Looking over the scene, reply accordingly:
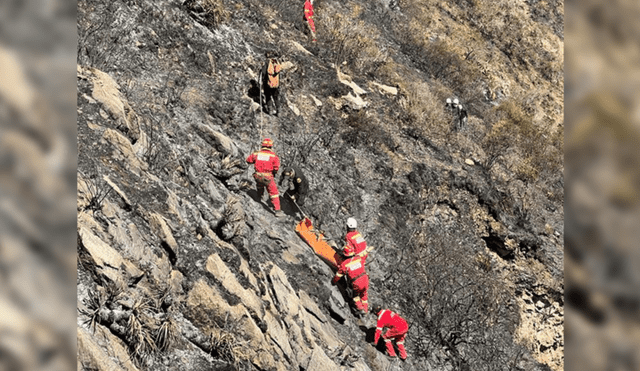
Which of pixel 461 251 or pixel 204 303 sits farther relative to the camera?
pixel 461 251

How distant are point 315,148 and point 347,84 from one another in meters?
2.31

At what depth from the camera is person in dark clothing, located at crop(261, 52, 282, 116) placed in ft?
31.4

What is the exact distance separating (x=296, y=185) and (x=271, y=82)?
2105 mm

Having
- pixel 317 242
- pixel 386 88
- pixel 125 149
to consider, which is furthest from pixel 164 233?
pixel 386 88

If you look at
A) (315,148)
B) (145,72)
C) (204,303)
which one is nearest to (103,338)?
(204,303)

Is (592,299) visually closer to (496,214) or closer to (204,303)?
(204,303)

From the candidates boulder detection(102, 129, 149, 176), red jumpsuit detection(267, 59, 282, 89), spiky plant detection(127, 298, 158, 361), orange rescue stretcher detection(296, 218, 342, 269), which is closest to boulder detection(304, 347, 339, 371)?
orange rescue stretcher detection(296, 218, 342, 269)

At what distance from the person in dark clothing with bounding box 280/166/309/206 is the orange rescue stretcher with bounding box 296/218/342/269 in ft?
1.76

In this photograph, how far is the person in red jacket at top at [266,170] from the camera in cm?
788

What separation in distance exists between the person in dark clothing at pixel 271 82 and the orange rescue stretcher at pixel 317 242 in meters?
2.65

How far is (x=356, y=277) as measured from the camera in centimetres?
717

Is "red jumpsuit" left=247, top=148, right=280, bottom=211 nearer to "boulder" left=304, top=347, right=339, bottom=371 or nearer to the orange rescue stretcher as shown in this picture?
the orange rescue stretcher

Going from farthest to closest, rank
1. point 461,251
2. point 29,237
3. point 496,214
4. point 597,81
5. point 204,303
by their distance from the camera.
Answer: point 496,214, point 461,251, point 204,303, point 597,81, point 29,237

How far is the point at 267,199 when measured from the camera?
27.6 feet
